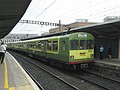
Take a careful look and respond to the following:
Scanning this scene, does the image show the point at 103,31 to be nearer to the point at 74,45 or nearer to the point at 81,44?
the point at 81,44

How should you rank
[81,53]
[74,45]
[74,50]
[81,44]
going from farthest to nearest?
1. [81,44]
2. [81,53]
3. [74,45]
4. [74,50]

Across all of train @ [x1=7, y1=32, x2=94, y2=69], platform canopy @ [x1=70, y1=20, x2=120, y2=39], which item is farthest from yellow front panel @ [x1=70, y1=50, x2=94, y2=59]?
platform canopy @ [x1=70, y1=20, x2=120, y2=39]

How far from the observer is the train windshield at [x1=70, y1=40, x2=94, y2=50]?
1385cm

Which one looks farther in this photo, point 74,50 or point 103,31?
point 103,31

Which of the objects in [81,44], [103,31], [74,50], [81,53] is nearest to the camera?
[74,50]

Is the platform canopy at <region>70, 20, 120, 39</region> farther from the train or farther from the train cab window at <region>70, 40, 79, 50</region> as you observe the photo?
the train cab window at <region>70, 40, 79, 50</region>

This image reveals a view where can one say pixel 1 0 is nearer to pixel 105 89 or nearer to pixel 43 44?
pixel 105 89

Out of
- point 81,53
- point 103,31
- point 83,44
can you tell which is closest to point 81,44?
point 83,44

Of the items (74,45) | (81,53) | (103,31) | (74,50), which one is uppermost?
(103,31)

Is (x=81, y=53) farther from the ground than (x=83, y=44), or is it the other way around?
(x=83, y=44)

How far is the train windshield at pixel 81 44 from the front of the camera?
13.9 meters

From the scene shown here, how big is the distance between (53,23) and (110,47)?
2825cm

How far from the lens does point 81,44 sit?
47.1 feet

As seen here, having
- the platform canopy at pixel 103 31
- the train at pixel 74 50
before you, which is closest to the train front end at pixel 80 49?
the train at pixel 74 50
